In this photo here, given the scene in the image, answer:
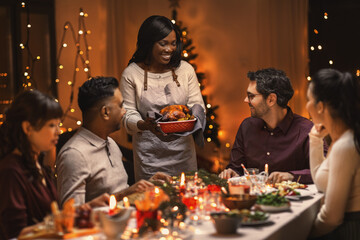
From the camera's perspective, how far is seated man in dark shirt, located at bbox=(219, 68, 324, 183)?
368 cm

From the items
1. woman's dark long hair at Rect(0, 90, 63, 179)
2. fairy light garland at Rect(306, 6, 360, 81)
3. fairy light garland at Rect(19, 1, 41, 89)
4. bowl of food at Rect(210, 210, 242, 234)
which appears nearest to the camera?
bowl of food at Rect(210, 210, 242, 234)

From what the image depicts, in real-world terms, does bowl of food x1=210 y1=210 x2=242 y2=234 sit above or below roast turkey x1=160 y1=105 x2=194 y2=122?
below

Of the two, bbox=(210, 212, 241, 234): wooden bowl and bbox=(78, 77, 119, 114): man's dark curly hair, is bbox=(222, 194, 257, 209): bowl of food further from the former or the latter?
bbox=(78, 77, 119, 114): man's dark curly hair

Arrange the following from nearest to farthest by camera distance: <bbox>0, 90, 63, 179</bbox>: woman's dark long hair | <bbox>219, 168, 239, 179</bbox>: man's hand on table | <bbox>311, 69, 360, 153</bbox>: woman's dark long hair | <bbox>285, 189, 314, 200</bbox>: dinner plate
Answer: <bbox>0, 90, 63, 179</bbox>: woman's dark long hair
<bbox>311, 69, 360, 153</bbox>: woman's dark long hair
<bbox>285, 189, 314, 200</bbox>: dinner plate
<bbox>219, 168, 239, 179</bbox>: man's hand on table

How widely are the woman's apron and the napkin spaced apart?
177 millimetres

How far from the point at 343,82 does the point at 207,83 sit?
4.65m

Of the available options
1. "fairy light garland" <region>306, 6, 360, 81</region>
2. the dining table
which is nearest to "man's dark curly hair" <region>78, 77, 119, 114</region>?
the dining table

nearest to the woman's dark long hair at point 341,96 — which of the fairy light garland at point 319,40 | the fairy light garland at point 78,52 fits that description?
the fairy light garland at point 319,40

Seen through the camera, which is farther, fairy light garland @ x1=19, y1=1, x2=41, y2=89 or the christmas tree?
the christmas tree

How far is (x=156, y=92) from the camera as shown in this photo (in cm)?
392

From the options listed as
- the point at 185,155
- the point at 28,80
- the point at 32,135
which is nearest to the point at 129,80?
the point at 185,155

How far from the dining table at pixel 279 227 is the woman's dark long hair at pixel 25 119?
57 cm

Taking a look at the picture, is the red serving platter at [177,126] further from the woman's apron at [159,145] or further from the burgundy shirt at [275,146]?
the burgundy shirt at [275,146]

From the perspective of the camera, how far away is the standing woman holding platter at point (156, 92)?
12.7ft
